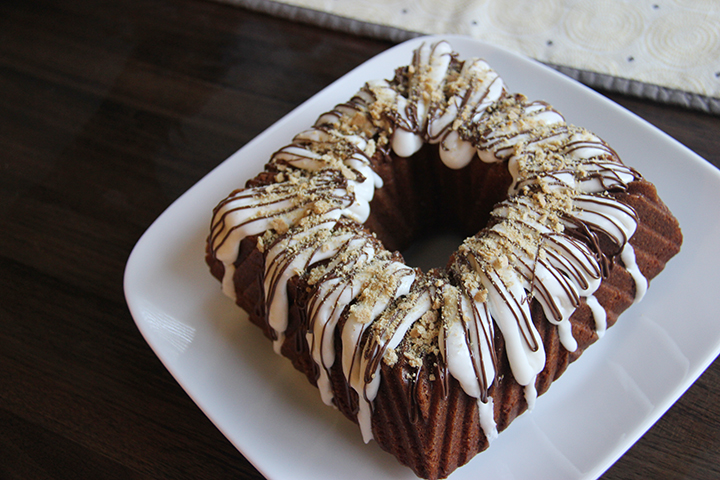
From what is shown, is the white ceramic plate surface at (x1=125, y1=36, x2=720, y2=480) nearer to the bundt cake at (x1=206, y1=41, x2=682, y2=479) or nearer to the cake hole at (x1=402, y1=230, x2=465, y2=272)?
the bundt cake at (x1=206, y1=41, x2=682, y2=479)

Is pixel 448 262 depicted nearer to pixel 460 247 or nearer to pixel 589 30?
pixel 460 247

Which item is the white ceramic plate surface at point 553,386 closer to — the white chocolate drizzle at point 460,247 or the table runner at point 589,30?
the white chocolate drizzle at point 460,247

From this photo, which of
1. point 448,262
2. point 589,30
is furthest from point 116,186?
point 589,30

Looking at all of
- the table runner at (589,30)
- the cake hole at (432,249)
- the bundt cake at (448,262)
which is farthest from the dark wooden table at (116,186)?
the cake hole at (432,249)

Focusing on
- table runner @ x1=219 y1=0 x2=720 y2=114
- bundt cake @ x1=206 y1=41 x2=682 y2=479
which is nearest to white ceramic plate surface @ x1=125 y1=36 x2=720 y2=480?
bundt cake @ x1=206 y1=41 x2=682 y2=479

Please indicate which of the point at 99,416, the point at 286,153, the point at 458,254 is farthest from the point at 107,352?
the point at 458,254
